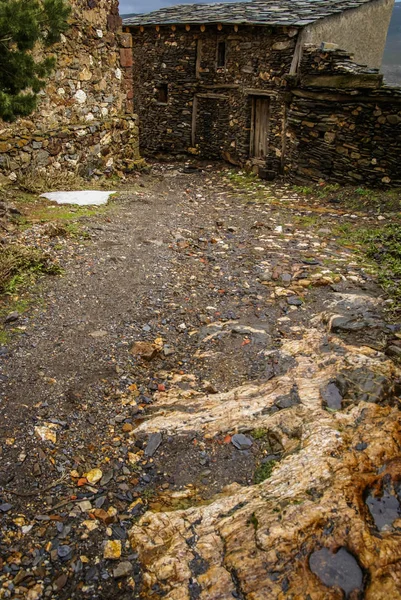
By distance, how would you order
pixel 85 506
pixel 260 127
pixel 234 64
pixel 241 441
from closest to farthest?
pixel 85 506 → pixel 241 441 → pixel 234 64 → pixel 260 127

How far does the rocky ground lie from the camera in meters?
2.27

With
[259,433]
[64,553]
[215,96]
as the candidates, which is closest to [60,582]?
[64,553]

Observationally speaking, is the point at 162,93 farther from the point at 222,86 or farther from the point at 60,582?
the point at 60,582

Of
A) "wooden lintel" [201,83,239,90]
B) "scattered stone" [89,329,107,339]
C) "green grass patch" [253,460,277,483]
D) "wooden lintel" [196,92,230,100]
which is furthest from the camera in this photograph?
"wooden lintel" [196,92,230,100]

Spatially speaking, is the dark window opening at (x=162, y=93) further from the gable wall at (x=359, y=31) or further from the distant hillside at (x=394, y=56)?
the distant hillside at (x=394, y=56)

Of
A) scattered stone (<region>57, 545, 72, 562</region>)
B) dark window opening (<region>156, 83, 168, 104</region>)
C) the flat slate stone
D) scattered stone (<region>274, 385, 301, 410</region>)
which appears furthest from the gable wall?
scattered stone (<region>57, 545, 72, 562</region>)

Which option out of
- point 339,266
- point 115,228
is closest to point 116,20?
point 115,228

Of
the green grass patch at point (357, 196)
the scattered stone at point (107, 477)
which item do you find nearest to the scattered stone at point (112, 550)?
the scattered stone at point (107, 477)

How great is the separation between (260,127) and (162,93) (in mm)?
4096

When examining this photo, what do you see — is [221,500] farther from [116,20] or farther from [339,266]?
[116,20]

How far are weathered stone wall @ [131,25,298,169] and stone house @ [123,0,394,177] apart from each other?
1.0 inches

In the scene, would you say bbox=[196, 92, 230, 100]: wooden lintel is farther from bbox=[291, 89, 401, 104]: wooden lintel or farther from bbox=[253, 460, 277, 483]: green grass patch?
bbox=[253, 460, 277, 483]: green grass patch

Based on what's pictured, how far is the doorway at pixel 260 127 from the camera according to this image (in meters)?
12.6

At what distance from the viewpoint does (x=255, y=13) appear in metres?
12.5
